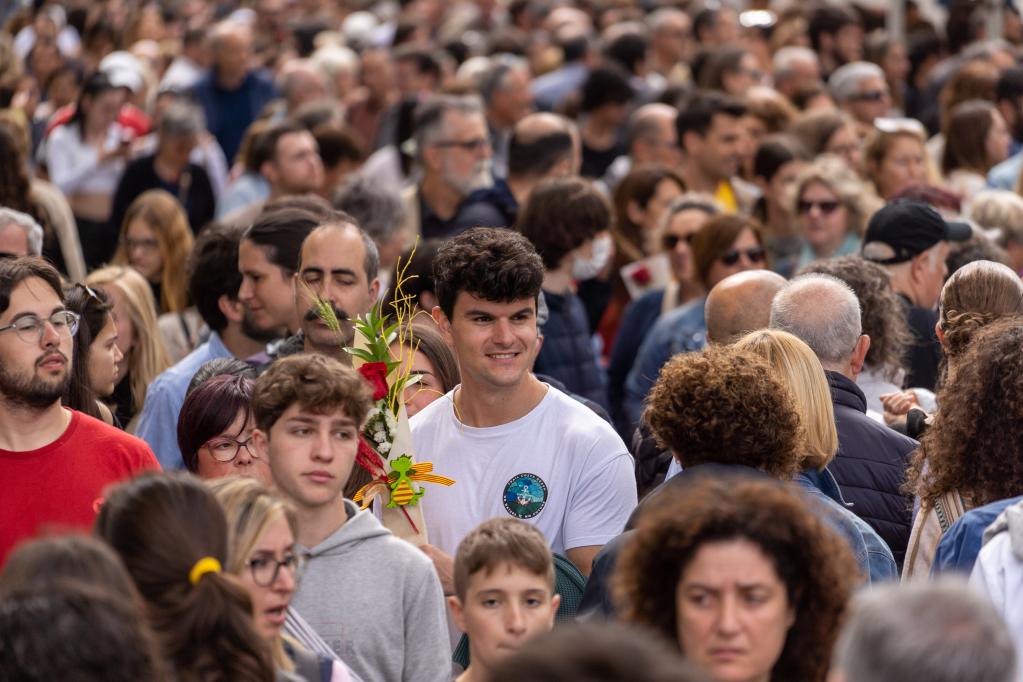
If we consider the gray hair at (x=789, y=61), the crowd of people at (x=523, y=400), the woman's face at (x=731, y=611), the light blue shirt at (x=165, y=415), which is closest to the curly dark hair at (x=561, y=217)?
the crowd of people at (x=523, y=400)


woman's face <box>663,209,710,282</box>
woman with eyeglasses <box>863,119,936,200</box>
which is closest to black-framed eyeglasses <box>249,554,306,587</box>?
woman's face <box>663,209,710,282</box>

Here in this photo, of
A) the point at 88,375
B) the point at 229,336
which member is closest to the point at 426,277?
the point at 229,336

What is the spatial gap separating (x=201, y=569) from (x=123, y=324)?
3.51 metres

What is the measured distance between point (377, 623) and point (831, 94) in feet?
32.3

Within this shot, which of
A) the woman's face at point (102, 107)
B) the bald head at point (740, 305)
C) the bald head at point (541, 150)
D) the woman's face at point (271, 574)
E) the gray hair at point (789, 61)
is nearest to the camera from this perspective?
the woman's face at point (271, 574)

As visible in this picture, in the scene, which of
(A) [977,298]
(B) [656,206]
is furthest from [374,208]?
(A) [977,298]

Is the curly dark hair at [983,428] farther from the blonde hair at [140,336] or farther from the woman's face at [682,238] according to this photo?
the woman's face at [682,238]

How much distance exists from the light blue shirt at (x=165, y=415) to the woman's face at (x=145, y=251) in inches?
84.3

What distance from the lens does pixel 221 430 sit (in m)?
5.48

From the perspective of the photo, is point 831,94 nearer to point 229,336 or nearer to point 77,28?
point 229,336

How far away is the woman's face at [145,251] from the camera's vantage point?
8.58 metres

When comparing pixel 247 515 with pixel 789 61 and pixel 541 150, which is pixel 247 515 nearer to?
pixel 541 150

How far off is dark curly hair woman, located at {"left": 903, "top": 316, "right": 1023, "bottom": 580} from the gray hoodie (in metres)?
1.47

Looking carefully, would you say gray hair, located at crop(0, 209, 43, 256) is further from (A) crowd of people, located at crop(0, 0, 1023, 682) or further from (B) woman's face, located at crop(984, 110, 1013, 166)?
(B) woman's face, located at crop(984, 110, 1013, 166)
